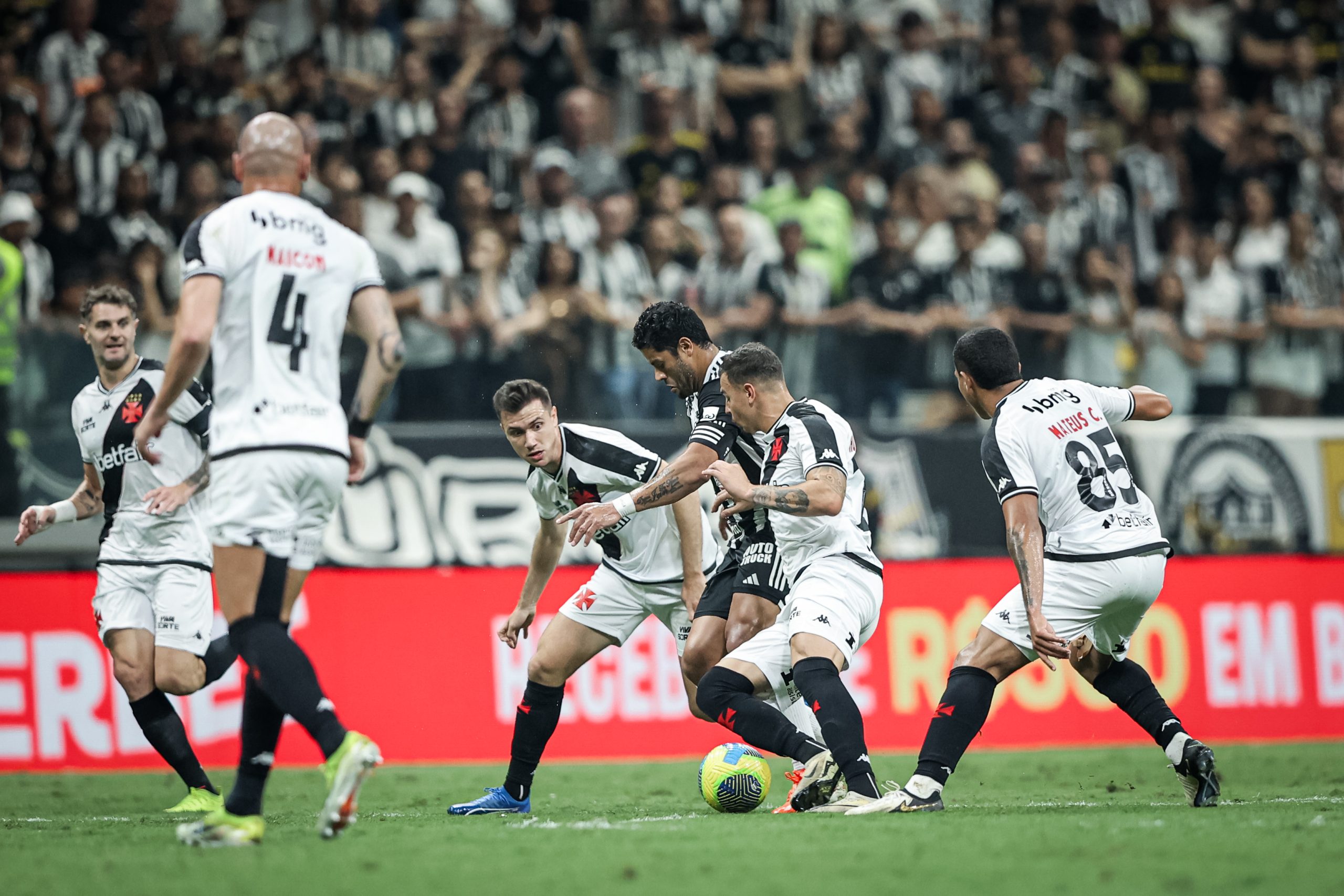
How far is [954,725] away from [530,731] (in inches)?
88.1

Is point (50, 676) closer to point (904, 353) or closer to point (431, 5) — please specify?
point (904, 353)

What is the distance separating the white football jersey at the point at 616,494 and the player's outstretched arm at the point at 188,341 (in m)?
2.42

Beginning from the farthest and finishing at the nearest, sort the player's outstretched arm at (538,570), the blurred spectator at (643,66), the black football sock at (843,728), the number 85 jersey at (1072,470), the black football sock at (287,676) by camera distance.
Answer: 1. the blurred spectator at (643,66)
2. the player's outstretched arm at (538,570)
3. the number 85 jersey at (1072,470)
4. the black football sock at (843,728)
5. the black football sock at (287,676)

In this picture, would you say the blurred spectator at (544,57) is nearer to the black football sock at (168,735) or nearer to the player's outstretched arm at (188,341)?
the black football sock at (168,735)

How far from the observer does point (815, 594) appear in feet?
23.3

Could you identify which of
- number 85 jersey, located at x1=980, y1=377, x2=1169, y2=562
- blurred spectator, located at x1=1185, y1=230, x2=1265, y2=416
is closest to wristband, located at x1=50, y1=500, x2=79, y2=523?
number 85 jersey, located at x1=980, y1=377, x2=1169, y2=562

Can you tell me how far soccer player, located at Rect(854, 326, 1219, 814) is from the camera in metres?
6.85

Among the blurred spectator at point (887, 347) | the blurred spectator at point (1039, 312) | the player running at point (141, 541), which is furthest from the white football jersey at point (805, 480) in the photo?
the blurred spectator at point (1039, 312)

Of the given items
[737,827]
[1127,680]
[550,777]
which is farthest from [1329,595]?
[737,827]

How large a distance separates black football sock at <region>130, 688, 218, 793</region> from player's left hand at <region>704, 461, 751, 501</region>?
133 inches

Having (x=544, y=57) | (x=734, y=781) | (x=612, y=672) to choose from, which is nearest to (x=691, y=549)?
(x=734, y=781)

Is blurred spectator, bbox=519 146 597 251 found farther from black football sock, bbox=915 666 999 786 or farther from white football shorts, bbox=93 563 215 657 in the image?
black football sock, bbox=915 666 999 786

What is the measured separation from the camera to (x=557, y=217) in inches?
541

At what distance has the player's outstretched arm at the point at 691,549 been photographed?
788 centimetres
